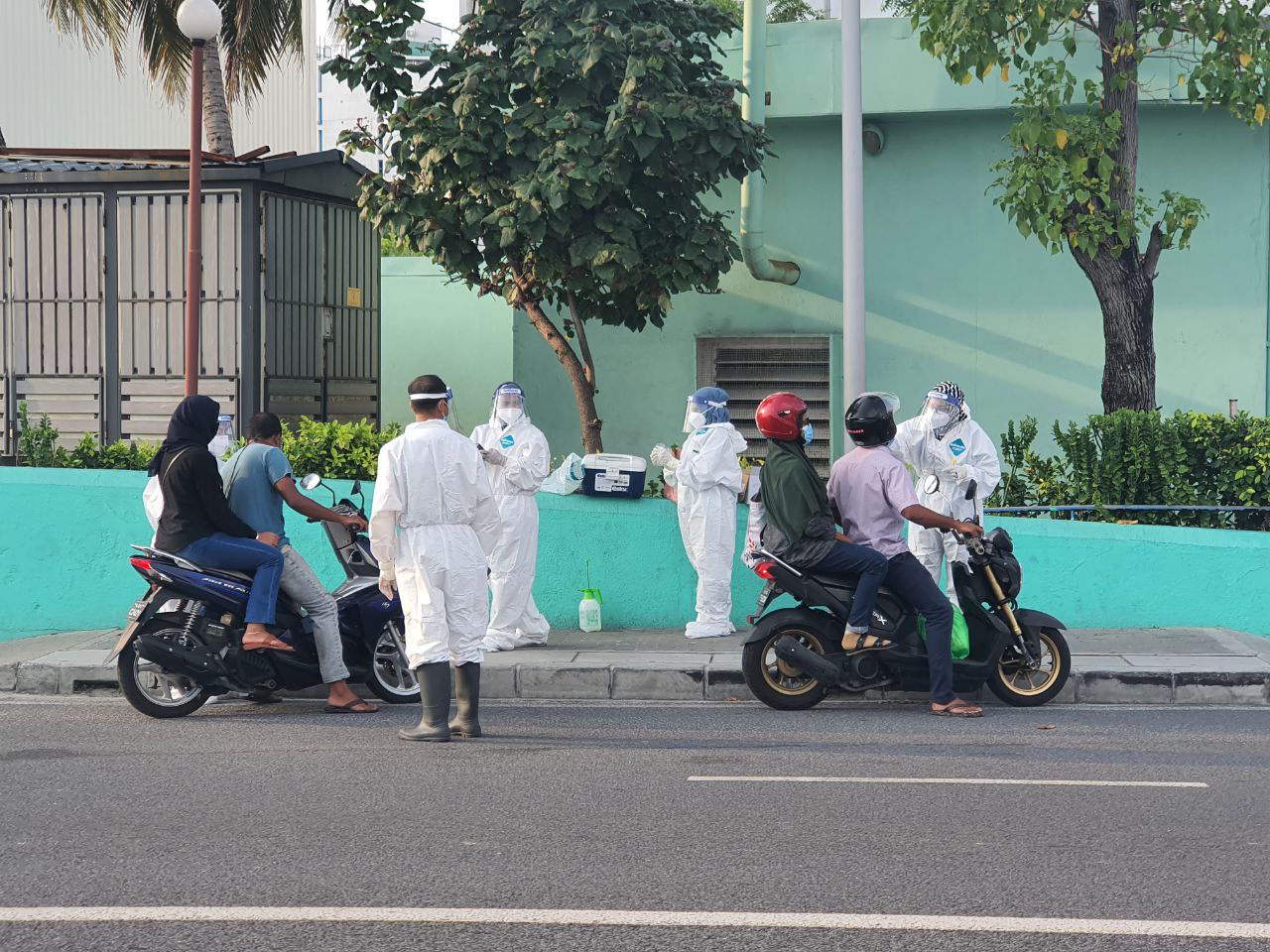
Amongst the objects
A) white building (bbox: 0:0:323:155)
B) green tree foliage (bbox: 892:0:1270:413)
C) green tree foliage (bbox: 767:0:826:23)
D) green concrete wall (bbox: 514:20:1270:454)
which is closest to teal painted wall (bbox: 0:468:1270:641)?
green tree foliage (bbox: 892:0:1270:413)

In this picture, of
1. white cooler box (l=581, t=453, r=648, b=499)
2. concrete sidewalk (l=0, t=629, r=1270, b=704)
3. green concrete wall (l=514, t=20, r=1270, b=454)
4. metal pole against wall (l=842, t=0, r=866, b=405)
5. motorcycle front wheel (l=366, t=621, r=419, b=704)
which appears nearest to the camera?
motorcycle front wheel (l=366, t=621, r=419, b=704)

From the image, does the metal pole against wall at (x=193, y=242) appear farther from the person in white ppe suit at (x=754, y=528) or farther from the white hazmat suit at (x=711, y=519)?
the person in white ppe suit at (x=754, y=528)

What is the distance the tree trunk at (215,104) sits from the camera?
20.1 metres

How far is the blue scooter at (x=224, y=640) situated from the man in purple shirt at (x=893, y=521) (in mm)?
A: 2666

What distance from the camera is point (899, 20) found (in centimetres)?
1485

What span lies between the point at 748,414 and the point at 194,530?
8.59m

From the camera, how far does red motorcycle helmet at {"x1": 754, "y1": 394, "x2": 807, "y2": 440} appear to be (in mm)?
8469

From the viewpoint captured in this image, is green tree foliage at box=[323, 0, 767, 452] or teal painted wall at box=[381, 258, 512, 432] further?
teal painted wall at box=[381, 258, 512, 432]

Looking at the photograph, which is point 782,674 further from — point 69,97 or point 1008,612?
→ point 69,97

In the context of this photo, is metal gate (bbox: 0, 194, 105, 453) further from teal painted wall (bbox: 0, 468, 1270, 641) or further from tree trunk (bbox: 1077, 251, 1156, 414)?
tree trunk (bbox: 1077, 251, 1156, 414)

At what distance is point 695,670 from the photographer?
9.37 meters

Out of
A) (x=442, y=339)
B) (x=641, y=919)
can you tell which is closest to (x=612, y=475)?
(x=641, y=919)

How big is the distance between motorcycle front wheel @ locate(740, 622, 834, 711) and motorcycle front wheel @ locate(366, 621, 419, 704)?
6.41 feet

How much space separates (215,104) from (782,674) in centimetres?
1448
